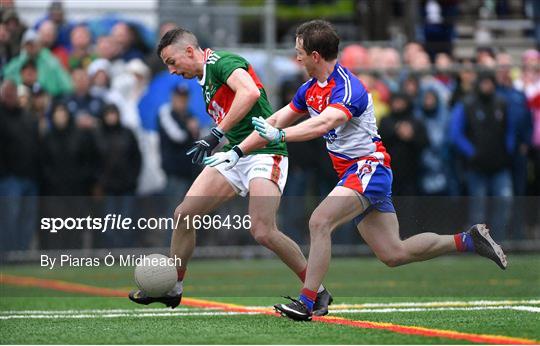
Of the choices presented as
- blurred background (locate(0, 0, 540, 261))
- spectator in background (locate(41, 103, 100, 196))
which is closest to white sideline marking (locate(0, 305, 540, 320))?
blurred background (locate(0, 0, 540, 261))

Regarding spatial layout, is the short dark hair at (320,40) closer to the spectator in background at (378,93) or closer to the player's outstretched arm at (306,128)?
the player's outstretched arm at (306,128)

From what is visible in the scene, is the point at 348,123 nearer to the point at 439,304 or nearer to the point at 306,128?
the point at 306,128

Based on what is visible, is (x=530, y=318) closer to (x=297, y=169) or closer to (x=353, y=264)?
(x=353, y=264)

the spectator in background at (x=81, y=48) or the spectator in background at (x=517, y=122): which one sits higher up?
the spectator in background at (x=81, y=48)

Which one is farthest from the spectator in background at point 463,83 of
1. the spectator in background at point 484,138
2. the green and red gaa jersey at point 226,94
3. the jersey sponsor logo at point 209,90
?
the jersey sponsor logo at point 209,90

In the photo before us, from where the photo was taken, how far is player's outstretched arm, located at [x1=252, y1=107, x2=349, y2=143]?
8.85 metres

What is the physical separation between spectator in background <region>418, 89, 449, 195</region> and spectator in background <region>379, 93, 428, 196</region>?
0.18m

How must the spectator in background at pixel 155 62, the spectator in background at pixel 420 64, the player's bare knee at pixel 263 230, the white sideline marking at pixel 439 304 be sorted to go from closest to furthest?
the player's bare knee at pixel 263 230
the white sideline marking at pixel 439 304
the spectator in background at pixel 155 62
the spectator in background at pixel 420 64

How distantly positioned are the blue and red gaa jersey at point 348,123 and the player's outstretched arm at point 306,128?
7.5 inches

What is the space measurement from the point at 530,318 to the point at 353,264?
7812mm

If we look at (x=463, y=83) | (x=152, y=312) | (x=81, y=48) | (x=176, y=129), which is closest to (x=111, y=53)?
(x=81, y=48)

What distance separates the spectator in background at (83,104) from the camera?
1691 centimetres

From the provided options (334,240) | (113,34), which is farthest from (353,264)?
(113,34)

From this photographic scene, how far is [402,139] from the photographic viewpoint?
17.6m
